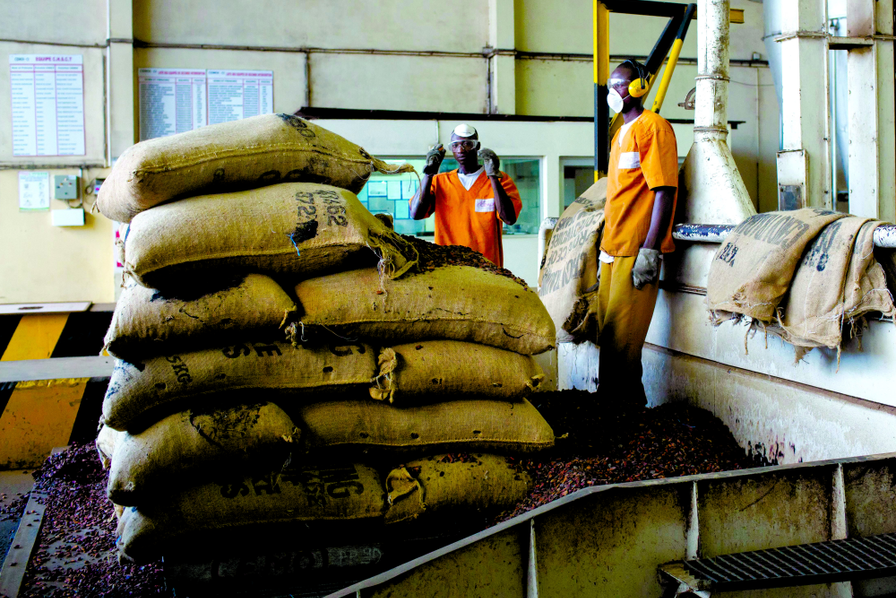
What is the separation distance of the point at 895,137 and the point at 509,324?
2689 millimetres

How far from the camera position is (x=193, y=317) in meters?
2.02

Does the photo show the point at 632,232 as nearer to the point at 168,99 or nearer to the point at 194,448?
the point at 194,448

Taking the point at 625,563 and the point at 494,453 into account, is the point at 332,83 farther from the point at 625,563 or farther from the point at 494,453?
the point at 625,563

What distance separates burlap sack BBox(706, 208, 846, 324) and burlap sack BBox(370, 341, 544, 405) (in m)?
0.67

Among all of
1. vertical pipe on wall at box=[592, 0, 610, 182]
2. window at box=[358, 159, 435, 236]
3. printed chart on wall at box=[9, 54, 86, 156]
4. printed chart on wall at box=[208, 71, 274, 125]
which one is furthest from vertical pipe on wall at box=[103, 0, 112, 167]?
vertical pipe on wall at box=[592, 0, 610, 182]

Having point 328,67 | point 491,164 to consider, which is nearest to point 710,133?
point 491,164

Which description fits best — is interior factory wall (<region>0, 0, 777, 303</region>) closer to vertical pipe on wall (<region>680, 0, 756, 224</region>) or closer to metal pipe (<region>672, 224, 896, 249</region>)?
Result: vertical pipe on wall (<region>680, 0, 756, 224</region>)

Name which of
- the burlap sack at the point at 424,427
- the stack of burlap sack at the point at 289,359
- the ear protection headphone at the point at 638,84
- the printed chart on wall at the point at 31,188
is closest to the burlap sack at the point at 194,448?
the stack of burlap sack at the point at 289,359

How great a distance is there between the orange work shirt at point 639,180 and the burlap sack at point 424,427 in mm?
942

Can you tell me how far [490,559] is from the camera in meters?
1.42

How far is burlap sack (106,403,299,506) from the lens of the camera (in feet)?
6.36

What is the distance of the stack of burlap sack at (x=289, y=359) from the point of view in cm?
200

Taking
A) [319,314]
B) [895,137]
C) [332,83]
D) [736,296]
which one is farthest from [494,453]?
[332,83]

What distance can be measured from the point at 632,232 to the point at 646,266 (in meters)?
0.18
